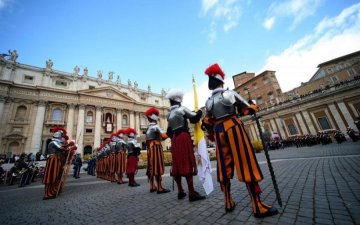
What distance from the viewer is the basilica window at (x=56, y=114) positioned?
2661cm

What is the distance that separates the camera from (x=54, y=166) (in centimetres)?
504

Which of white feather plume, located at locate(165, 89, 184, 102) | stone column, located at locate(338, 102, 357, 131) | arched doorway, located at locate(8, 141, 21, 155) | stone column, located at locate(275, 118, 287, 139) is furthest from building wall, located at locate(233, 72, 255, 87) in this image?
arched doorway, located at locate(8, 141, 21, 155)

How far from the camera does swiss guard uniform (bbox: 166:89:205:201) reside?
10.2 feet

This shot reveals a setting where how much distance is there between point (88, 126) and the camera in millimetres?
29312

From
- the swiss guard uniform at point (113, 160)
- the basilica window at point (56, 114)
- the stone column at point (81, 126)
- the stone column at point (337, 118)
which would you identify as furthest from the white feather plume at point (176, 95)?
the basilica window at point (56, 114)

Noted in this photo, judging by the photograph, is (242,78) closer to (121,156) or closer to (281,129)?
(281,129)

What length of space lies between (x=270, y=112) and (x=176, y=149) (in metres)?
26.7

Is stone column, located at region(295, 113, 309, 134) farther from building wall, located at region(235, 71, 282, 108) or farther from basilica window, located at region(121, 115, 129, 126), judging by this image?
basilica window, located at region(121, 115, 129, 126)

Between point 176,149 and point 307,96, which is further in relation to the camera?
point 307,96

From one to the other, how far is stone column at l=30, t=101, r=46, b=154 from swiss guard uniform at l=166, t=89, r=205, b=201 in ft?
96.5

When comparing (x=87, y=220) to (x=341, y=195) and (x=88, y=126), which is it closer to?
(x=341, y=195)

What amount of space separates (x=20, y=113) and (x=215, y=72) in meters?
33.8

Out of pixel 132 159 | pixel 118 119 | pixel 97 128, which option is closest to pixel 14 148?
pixel 97 128

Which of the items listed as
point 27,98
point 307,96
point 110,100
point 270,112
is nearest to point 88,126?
point 110,100
